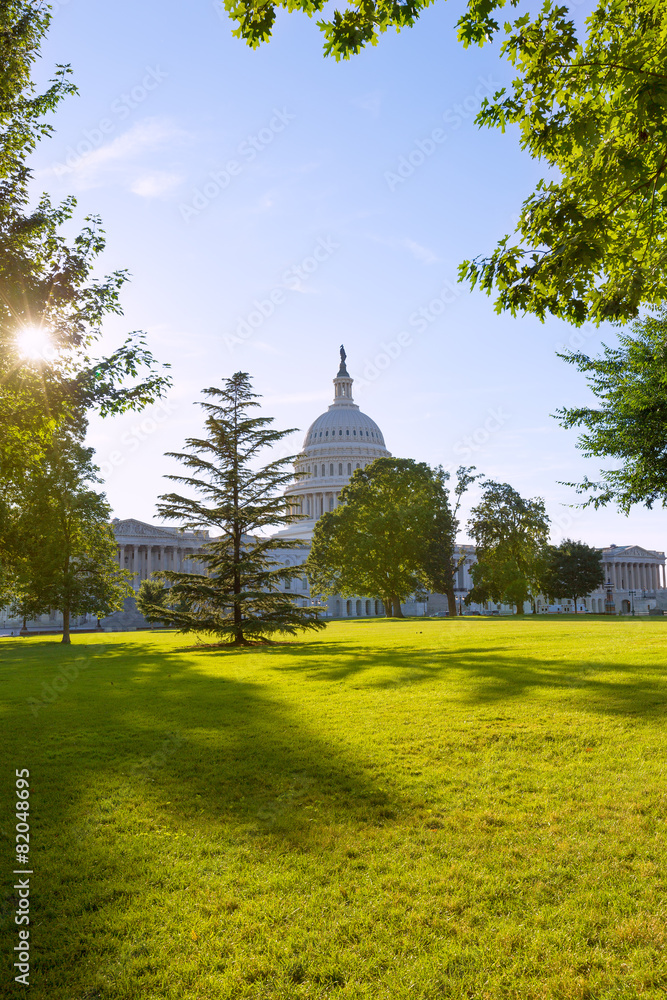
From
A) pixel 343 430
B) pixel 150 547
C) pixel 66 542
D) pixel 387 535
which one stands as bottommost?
pixel 66 542

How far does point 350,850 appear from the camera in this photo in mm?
5301

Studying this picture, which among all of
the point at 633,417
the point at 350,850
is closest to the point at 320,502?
the point at 633,417

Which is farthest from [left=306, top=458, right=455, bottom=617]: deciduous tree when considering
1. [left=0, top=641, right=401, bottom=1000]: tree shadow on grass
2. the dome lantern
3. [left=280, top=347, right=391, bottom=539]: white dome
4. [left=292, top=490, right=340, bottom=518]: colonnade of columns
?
the dome lantern

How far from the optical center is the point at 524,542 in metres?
72.4

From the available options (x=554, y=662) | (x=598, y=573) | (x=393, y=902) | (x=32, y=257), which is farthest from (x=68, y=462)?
(x=598, y=573)

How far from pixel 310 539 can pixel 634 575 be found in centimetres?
9426

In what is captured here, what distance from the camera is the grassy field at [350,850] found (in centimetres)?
386

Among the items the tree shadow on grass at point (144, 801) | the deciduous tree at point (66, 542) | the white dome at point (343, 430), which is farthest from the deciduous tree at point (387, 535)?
the white dome at point (343, 430)

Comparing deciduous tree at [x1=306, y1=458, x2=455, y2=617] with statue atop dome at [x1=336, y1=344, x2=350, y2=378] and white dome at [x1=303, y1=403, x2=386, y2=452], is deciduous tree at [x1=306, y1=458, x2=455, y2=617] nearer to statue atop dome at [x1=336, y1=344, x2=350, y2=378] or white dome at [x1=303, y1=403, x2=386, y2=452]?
white dome at [x1=303, y1=403, x2=386, y2=452]

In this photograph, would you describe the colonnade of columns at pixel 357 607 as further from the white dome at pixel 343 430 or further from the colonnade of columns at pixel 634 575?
the colonnade of columns at pixel 634 575

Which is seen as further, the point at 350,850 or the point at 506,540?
the point at 506,540

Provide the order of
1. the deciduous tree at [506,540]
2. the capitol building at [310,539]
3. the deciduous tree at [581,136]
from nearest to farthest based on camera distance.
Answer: the deciduous tree at [581,136] → the deciduous tree at [506,540] → the capitol building at [310,539]

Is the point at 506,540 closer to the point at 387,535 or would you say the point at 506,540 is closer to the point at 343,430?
the point at 387,535

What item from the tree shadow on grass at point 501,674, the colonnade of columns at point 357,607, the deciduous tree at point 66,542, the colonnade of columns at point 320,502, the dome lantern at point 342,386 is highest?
the dome lantern at point 342,386
